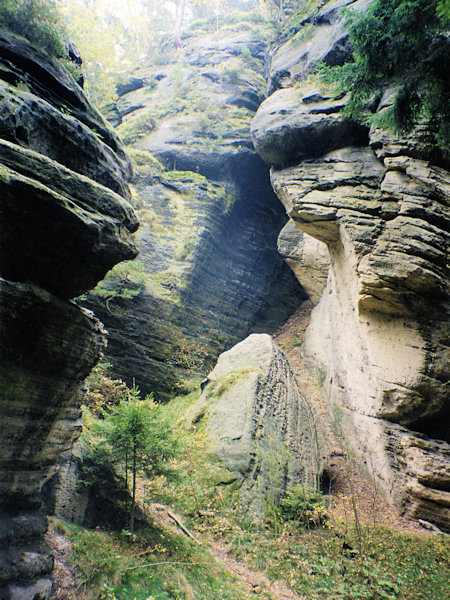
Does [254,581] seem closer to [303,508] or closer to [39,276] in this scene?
[303,508]

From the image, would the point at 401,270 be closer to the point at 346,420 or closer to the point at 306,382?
the point at 346,420

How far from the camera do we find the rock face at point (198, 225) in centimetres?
1233

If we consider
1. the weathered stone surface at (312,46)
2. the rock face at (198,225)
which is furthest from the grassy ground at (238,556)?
the weathered stone surface at (312,46)

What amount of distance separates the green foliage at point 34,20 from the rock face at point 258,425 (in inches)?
354

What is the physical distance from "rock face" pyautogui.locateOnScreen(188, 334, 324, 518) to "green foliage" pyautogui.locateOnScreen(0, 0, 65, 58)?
900cm

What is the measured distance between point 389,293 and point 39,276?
7.63 m

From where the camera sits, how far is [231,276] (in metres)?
15.7

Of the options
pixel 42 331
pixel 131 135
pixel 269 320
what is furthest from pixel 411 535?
pixel 131 135

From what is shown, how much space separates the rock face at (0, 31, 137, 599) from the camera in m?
3.90

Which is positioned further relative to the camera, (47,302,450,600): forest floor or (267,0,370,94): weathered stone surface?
(267,0,370,94): weathered stone surface

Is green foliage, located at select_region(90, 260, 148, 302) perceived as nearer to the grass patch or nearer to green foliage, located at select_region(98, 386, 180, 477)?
green foliage, located at select_region(98, 386, 180, 477)

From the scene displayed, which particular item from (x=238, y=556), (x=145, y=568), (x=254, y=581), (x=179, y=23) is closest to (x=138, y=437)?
(x=145, y=568)

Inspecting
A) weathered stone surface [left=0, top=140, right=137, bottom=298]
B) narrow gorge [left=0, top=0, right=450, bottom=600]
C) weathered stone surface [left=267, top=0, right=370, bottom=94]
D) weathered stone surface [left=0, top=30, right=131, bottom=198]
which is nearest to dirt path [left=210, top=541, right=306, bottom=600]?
narrow gorge [left=0, top=0, right=450, bottom=600]

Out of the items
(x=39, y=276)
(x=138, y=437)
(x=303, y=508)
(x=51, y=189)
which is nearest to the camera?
(x=51, y=189)
